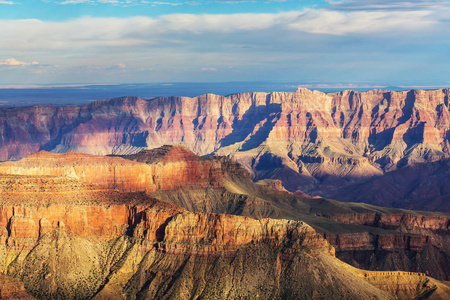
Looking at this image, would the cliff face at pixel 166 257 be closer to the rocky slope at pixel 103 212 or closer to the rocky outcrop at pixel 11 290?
the rocky slope at pixel 103 212

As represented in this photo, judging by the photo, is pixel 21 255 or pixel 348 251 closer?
pixel 21 255

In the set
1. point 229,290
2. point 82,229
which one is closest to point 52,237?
point 82,229

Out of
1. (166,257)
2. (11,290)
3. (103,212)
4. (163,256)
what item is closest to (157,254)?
(163,256)

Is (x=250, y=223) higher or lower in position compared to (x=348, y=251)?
higher

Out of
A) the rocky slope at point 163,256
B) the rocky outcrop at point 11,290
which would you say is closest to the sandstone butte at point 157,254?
the rocky slope at point 163,256

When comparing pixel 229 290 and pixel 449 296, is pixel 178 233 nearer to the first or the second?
pixel 229 290

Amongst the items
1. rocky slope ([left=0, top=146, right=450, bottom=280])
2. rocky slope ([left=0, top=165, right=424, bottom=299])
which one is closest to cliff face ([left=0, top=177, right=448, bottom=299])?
rocky slope ([left=0, top=165, right=424, bottom=299])

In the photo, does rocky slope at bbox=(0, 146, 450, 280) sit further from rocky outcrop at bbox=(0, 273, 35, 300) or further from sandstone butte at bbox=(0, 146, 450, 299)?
A: rocky outcrop at bbox=(0, 273, 35, 300)

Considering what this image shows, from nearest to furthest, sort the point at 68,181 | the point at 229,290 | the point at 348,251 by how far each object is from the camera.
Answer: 1. the point at 229,290
2. the point at 68,181
3. the point at 348,251
